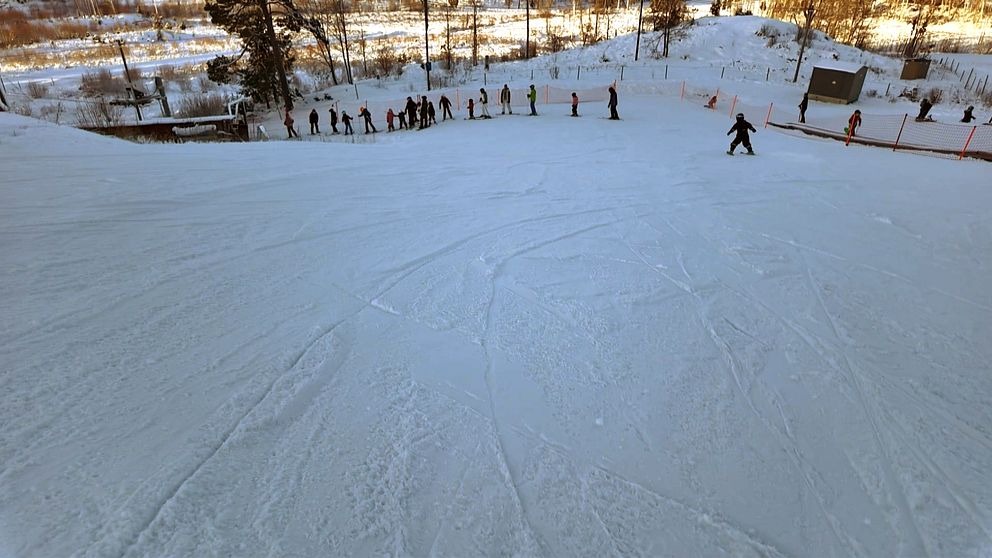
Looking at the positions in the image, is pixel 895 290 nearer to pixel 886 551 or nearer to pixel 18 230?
pixel 886 551

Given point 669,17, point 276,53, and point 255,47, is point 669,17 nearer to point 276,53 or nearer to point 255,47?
point 276,53

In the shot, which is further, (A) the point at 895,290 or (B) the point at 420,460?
(A) the point at 895,290

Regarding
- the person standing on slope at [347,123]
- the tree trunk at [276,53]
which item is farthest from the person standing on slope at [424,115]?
the tree trunk at [276,53]

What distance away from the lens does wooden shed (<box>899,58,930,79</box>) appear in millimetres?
33625

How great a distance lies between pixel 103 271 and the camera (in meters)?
6.02

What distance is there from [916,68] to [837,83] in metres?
12.9

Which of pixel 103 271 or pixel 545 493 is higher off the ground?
pixel 103 271

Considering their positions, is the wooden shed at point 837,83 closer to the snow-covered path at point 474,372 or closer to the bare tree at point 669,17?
the bare tree at point 669,17

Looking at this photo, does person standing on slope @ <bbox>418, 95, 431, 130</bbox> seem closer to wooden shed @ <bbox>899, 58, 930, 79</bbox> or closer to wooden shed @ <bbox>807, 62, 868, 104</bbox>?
wooden shed @ <bbox>807, 62, 868, 104</bbox>

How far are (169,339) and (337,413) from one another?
2.21m

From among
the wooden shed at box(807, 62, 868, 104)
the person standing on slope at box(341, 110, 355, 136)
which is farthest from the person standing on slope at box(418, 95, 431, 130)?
the wooden shed at box(807, 62, 868, 104)

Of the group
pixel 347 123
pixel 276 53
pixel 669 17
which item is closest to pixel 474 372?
pixel 347 123

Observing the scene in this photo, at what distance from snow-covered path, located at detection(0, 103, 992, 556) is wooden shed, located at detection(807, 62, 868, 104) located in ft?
73.3

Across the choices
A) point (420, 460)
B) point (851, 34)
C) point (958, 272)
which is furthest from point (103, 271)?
point (851, 34)
